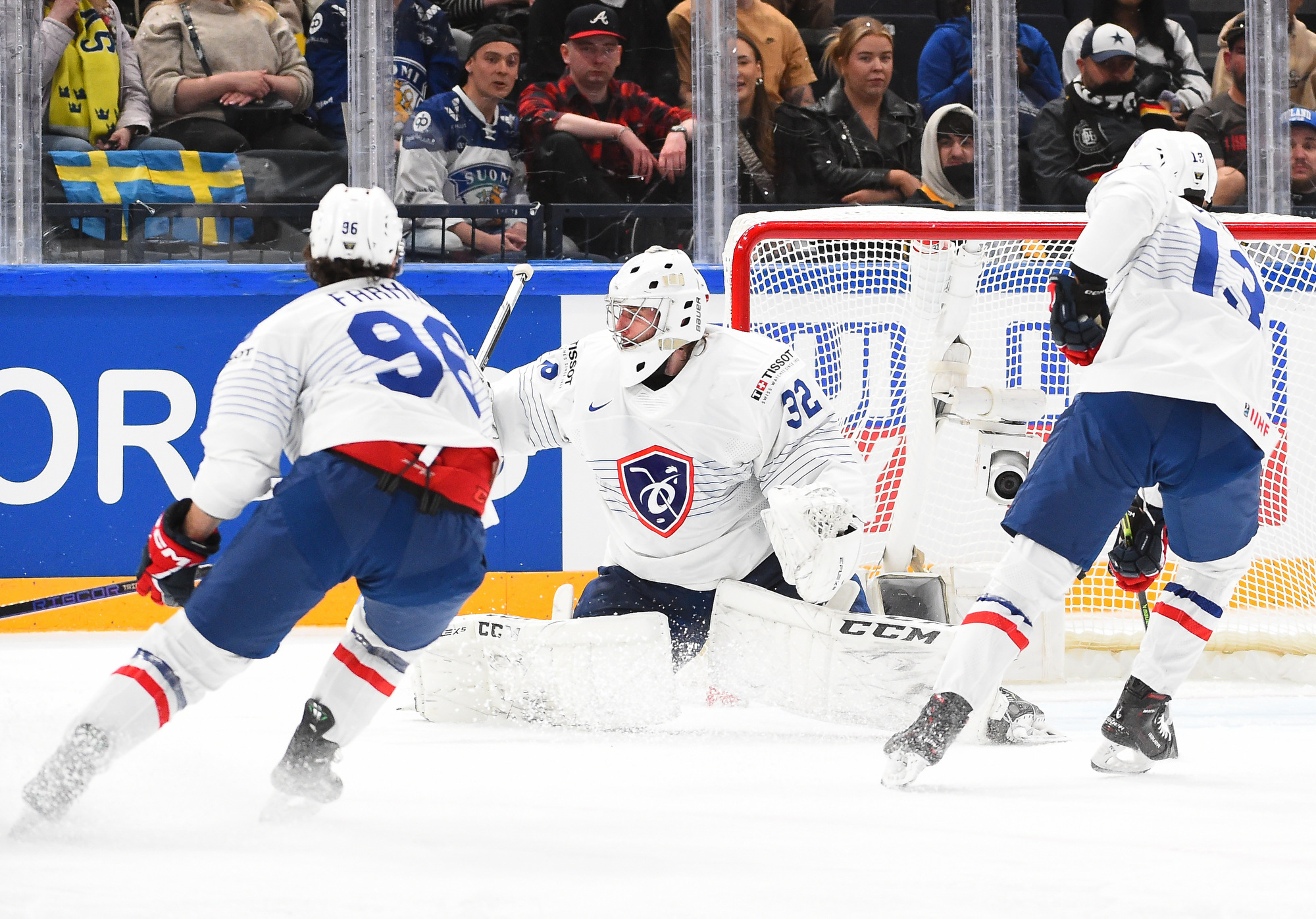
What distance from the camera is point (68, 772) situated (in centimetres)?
193

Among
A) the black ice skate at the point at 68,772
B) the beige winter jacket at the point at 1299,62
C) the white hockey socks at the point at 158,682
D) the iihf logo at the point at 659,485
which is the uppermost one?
the beige winter jacket at the point at 1299,62

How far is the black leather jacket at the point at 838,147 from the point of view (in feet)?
14.7

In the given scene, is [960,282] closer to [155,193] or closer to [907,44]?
[907,44]

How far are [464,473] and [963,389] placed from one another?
1.64 meters

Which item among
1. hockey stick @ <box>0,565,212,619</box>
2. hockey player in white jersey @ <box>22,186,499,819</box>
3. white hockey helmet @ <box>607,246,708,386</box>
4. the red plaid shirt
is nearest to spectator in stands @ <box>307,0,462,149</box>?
the red plaid shirt

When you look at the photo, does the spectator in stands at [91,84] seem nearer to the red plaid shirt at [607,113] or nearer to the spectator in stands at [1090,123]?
the red plaid shirt at [607,113]

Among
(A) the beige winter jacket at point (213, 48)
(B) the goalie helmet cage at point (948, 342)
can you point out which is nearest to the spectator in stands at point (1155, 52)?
(B) the goalie helmet cage at point (948, 342)

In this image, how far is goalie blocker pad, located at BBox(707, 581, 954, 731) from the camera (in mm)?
2816

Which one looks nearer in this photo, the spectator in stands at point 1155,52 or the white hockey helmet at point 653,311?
the white hockey helmet at point 653,311

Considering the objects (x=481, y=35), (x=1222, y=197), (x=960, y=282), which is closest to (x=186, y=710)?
(x=960, y=282)

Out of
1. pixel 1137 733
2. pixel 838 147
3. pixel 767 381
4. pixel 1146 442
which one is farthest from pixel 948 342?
pixel 838 147

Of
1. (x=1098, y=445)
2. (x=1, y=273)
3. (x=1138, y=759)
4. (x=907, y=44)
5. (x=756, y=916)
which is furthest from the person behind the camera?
(x=907, y=44)

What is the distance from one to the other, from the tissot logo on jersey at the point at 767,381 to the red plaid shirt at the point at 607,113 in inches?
67.8

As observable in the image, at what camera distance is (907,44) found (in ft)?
14.8
